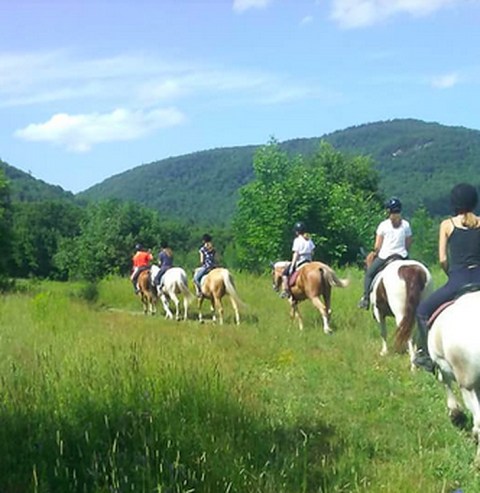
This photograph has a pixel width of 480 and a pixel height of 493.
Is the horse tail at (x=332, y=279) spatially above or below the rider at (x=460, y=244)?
below

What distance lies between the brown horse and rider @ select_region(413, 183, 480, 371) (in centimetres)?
1855

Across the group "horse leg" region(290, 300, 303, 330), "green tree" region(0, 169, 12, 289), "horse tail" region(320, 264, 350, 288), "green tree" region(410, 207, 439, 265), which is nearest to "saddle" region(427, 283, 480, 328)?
"horse tail" region(320, 264, 350, 288)

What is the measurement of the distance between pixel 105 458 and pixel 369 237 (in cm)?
5336

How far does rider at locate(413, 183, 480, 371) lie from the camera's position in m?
7.50

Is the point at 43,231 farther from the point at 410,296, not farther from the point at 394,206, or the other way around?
the point at 410,296

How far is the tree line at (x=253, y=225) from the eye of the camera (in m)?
50.1

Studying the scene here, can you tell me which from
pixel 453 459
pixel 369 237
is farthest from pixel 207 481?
pixel 369 237

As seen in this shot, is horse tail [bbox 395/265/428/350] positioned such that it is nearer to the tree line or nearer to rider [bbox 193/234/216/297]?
rider [bbox 193/234/216/297]

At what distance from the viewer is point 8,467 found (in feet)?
18.4

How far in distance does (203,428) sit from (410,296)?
6021 mm

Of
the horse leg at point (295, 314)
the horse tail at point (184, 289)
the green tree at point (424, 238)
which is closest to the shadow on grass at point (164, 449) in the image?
the horse leg at point (295, 314)

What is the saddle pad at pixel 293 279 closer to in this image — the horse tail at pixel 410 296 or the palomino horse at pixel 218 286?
the palomino horse at pixel 218 286

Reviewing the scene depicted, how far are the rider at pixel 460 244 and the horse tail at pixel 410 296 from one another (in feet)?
11.1

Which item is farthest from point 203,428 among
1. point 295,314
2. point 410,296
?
point 295,314
